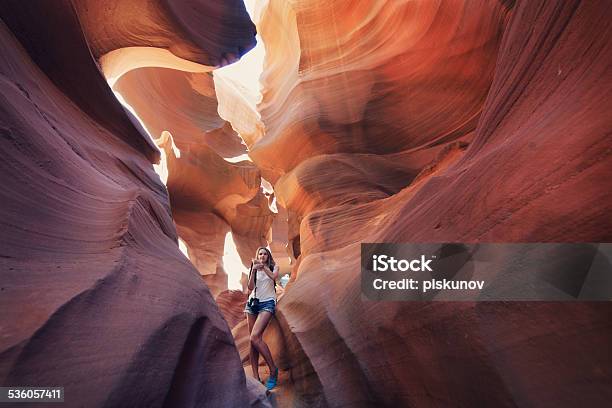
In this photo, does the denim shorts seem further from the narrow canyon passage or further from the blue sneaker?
the blue sneaker

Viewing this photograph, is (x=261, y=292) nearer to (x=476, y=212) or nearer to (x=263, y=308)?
(x=263, y=308)

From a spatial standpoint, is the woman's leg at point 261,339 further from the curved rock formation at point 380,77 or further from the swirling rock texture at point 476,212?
the curved rock formation at point 380,77

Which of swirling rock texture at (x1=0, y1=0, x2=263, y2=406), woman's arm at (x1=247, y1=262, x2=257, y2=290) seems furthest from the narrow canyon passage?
woman's arm at (x1=247, y1=262, x2=257, y2=290)

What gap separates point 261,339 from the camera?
448 cm

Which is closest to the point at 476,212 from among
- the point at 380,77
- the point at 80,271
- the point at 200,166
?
the point at 80,271

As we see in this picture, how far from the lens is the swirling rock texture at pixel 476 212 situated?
6.34ft

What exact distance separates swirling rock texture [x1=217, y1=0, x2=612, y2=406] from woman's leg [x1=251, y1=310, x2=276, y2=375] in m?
0.30

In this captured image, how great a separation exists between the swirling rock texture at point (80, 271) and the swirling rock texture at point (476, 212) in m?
1.09

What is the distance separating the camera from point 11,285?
6.21ft

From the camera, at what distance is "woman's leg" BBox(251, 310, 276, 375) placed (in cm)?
438

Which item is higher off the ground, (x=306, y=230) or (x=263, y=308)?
(x=306, y=230)

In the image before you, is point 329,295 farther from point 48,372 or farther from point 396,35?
point 396,35

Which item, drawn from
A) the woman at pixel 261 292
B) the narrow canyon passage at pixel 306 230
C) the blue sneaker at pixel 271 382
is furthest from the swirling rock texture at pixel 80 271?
the woman at pixel 261 292

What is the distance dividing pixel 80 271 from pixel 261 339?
2627 millimetres
